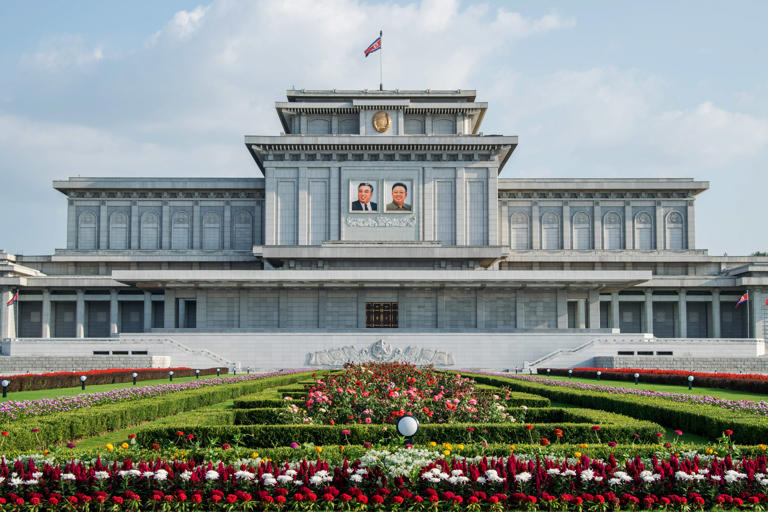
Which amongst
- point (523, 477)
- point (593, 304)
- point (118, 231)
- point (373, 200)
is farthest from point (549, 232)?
point (523, 477)

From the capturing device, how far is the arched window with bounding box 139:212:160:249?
2096 inches

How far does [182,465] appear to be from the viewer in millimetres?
8500

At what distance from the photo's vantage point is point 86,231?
53.3 m

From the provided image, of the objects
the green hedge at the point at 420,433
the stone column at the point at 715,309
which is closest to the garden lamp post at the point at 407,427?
the green hedge at the point at 420,433

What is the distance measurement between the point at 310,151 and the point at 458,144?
32.5ft

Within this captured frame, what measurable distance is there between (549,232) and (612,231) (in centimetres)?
485

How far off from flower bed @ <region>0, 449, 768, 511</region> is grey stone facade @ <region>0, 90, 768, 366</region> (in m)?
29.3

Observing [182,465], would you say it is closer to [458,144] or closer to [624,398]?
[624,398]

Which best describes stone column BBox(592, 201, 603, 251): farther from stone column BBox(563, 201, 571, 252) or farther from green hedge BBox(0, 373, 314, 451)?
green hedge BBox(0, 373, 314, 451)

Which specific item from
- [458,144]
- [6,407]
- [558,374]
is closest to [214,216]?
[458,144]

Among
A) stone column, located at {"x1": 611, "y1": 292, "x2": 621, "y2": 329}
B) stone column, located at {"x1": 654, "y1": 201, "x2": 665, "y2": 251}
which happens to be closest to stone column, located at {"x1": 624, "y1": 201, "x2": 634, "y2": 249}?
stone column, located at {"x1": 654, "y1": 201, "x2": 665, "y2": 251}

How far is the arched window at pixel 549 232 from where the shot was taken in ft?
178

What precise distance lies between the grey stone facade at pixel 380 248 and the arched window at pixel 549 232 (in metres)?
0.09

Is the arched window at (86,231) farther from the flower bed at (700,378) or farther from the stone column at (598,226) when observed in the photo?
the flower bed at (700,378)
